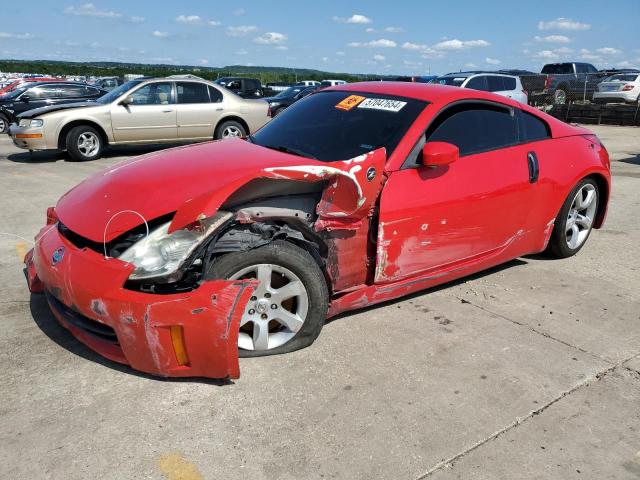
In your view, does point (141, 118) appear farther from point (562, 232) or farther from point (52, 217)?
point (562, 232)

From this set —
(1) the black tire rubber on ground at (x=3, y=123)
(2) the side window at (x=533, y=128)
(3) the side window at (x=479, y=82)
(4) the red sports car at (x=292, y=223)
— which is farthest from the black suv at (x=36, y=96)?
(2) the side window at (x=533, y=128)

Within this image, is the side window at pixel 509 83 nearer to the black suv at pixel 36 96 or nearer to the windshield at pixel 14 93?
the black suv at pixel 36 96

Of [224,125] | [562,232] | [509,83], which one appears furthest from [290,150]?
[509,83]

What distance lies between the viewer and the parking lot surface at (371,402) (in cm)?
227

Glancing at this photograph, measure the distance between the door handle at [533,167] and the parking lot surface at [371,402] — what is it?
91 cm

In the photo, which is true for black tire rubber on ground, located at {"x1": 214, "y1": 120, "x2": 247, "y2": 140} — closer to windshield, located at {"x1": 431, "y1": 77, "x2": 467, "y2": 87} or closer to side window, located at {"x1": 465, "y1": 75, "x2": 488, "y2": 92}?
windshield, located at {"x1": 431, "y1": 77, "x2": 467, "y2": 87}

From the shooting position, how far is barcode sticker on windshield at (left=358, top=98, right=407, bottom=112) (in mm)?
3732

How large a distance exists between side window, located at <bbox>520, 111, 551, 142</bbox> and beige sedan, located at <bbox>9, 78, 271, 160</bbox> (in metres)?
8.11

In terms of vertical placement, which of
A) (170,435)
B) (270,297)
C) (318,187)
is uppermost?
(318,187)

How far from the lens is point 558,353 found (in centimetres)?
322

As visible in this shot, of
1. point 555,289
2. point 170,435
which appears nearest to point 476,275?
point 555,289

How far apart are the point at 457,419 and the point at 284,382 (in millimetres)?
885

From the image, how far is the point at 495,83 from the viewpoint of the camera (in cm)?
1517

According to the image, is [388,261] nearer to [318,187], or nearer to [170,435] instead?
[318,187]
